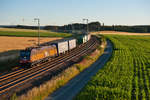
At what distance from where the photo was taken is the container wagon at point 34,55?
26672 mm

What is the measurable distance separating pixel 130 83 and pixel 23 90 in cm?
1255

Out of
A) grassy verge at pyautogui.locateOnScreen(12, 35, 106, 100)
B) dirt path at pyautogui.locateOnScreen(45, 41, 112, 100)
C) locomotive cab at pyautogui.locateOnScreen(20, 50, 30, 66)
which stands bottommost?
dirt path at pyautogui.locateOnScreen(45, 41, 112, 100)

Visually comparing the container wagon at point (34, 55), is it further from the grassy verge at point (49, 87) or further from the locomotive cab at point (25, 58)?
the grassy verge at point (49, 87)

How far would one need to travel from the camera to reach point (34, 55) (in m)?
27.7

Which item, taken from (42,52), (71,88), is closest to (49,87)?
(71,88)

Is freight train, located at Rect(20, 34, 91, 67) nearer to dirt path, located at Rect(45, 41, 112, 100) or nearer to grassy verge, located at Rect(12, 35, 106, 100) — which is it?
grassy verge, located at Rect(12, 35, 106, 100)

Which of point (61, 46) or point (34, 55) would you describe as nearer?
point (34, 55)

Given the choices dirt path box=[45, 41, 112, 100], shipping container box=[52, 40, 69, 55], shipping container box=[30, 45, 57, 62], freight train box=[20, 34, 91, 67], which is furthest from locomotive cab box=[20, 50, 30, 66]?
shipping container box=[52, 40, 69, 55]

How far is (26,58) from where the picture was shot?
26.7 metres

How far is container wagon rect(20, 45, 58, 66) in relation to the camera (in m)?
26.7

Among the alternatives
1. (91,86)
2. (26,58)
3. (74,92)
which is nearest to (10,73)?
(26,58)

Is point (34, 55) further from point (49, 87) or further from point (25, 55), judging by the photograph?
point (49, 87)

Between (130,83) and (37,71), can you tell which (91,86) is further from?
(37,71)

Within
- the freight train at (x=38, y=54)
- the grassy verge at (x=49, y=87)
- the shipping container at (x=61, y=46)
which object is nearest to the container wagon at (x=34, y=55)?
the freight train at (x=38, y=54)
